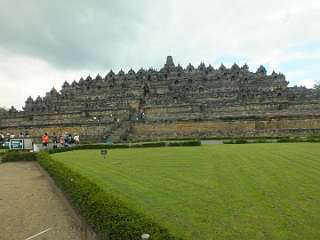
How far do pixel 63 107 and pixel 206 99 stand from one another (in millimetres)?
20055

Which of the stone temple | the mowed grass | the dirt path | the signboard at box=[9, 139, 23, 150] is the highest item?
the stone temple

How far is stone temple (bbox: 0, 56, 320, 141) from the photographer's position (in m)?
31.1

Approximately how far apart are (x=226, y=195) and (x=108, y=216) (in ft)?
10.2

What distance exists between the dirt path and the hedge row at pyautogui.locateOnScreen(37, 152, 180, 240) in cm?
39

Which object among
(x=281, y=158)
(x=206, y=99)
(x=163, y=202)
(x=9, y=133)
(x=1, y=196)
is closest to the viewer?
(x=163, y=202)

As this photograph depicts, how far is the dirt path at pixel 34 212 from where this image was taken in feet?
21.9

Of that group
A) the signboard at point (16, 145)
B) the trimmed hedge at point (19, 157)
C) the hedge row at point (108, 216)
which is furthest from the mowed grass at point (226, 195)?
the signboard at point (16, 145)

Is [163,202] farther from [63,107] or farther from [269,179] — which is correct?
[63,107]

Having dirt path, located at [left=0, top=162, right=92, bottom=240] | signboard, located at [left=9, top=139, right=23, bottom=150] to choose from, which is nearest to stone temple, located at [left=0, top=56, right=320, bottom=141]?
signboard, located at [left=9, top=139, right=23, bottom=150]

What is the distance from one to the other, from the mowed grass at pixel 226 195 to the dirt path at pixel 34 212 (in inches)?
50.0

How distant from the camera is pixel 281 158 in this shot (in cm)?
1294

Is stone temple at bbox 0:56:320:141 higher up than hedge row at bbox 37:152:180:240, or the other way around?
stone temple at bbox 0:56:320:141

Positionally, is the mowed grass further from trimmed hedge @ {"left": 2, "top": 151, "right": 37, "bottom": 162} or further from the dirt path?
trimmed hedge @ {"left": 2, "top": 151, "right": 37, "bottom": 162}

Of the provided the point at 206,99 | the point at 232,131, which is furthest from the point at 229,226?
the point at 206,99
